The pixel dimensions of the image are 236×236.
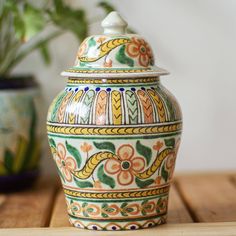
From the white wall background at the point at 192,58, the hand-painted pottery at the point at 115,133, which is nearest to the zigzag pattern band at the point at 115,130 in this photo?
the hand-painted pottery at the point at 115,133

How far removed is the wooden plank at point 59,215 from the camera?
3.09ft

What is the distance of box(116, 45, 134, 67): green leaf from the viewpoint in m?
0.86

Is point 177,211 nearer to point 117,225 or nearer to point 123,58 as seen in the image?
point 117,225

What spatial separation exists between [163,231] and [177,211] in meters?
0.15

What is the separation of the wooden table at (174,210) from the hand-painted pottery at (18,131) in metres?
0.03

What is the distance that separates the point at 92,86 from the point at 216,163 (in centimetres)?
59

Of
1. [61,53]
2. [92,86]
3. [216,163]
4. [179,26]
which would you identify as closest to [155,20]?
[179,26]

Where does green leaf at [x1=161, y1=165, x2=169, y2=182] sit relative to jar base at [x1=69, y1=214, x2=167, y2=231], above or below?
above

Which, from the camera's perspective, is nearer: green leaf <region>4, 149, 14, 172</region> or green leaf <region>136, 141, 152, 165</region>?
green leaf <region>136, 141, 152, 165</region>

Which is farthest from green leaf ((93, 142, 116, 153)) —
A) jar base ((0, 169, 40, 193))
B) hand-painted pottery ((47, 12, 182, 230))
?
jar base ((0, 169, 40, 193))

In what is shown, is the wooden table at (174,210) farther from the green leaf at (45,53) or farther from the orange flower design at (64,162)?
the green leaf at (45,53)

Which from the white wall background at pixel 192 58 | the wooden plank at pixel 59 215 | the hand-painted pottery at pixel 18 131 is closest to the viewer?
the wooden plank at pixel 59 215

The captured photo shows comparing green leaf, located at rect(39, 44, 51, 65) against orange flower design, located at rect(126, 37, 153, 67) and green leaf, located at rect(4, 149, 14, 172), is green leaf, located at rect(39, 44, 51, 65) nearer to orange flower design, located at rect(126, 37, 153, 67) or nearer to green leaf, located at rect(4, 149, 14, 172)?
green leaf, located at rect(4, 149, 14, 172)

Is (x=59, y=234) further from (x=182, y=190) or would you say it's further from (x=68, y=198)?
(x=182, y=190)
